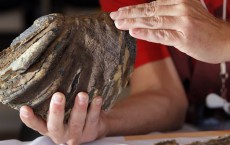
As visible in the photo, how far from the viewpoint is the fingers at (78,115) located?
90 cm

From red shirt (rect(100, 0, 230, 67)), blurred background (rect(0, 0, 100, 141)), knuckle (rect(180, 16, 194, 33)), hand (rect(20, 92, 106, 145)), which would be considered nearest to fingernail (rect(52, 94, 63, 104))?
hand (rect(20, 92, 106, 145))

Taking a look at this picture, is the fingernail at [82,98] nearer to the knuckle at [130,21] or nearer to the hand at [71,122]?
the hand at [71,122]

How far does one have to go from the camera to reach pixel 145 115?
131 cm

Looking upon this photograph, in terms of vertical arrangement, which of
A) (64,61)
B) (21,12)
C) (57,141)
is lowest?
(57,141)

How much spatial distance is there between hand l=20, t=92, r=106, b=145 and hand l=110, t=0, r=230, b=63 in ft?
0.48

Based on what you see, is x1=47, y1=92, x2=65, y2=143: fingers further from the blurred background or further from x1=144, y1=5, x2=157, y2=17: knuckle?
the blurred background

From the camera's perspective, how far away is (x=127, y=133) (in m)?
1.23

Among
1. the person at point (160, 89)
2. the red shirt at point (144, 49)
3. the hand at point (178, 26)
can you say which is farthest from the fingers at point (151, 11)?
the red shirt at point (144, 49)

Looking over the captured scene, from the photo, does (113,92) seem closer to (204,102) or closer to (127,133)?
(127,133)

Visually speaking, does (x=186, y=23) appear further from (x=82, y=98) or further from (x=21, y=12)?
(x=21, y=12)

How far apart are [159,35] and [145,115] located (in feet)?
1.44

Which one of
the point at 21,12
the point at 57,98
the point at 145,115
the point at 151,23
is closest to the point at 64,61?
the point at 57,98

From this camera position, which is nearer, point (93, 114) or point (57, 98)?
point (57, 98)

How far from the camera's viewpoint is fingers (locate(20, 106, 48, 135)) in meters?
0.89
